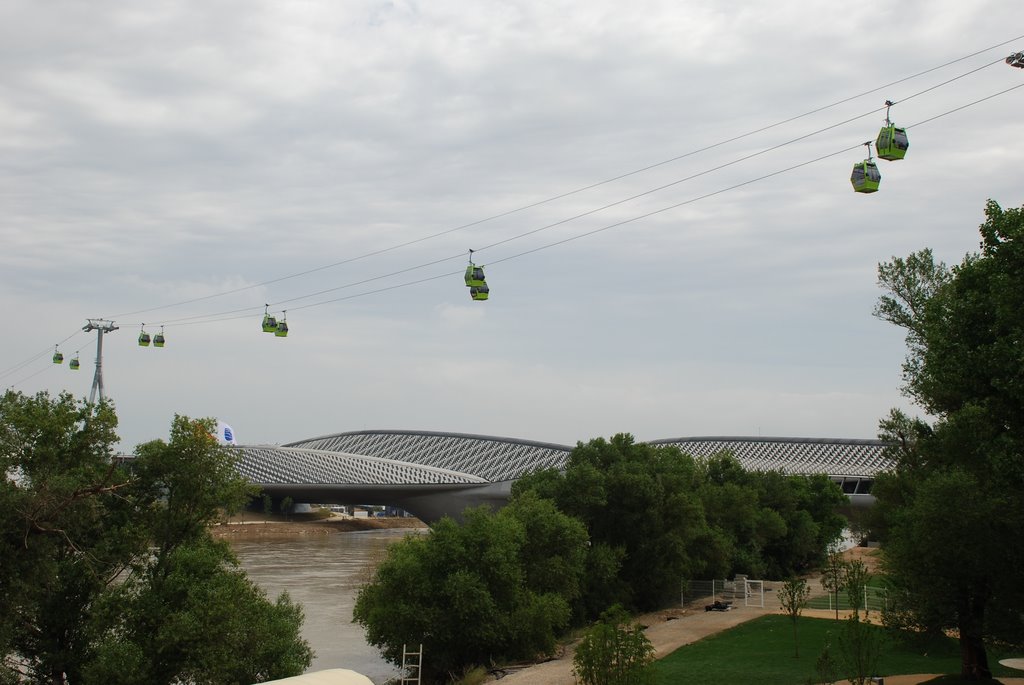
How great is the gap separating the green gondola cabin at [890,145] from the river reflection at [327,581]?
23.6m

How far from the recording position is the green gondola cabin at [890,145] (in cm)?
1567

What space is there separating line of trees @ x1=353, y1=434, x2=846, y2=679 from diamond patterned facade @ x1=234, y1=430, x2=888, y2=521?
1049 inches

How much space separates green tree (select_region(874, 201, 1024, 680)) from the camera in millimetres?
16312

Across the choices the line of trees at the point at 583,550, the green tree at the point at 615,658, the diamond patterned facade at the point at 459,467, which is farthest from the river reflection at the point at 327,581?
the green tree at the point at 615,658

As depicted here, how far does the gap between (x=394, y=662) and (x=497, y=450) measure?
316 feet

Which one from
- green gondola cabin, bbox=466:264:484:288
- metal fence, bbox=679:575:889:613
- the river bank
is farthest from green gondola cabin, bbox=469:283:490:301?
the river bank

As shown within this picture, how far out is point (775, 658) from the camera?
28016 mm

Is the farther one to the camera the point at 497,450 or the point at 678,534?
the point at 497,450

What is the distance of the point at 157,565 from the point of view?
24.5m

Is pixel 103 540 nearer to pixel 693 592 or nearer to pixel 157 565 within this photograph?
pixel 157 565

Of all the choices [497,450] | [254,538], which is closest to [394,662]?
[254,538]

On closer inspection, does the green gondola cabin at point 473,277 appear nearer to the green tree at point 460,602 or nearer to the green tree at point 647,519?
the green tree at point 460,602

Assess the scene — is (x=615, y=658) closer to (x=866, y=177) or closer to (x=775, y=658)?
(x=775, y=658)

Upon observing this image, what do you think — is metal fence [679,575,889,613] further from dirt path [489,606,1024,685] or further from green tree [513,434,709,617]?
green tree [513,434,709,617]
